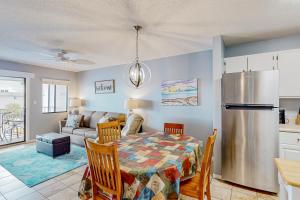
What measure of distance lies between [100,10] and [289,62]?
9.19 feet

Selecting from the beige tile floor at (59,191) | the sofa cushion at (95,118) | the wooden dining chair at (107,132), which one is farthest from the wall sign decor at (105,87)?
the beige tile floor at (59,191)

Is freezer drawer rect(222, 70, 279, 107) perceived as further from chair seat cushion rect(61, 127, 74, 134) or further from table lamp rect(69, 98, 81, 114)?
table lamp rect(69, 98, 81, 114)

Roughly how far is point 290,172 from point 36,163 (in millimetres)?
3967

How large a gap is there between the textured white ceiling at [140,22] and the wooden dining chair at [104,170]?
1523mm

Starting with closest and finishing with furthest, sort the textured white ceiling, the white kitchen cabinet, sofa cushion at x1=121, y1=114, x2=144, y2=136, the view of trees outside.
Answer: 1. the textured white ceiling
2. the white kitchen cabinet
3. sofa cushion at x1=121, y1=114, x2=144, y2=136
4. the view of trees outside

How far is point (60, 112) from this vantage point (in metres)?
5.55

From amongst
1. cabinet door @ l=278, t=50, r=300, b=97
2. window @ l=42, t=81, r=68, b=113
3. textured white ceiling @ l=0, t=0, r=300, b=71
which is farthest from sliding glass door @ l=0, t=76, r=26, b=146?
cabinet door @ l=278, t=50, r=300, b=97

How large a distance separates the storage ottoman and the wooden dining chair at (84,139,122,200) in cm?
257

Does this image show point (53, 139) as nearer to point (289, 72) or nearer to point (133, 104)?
point (133, 104)

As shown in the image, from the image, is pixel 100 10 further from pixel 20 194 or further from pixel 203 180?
pixel 20 194

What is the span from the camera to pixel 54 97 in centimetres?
555

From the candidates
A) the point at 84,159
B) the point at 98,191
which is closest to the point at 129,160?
the point at 98,191

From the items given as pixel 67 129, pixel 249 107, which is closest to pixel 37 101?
pixel 67 129

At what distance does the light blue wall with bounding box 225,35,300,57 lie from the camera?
2580mm
